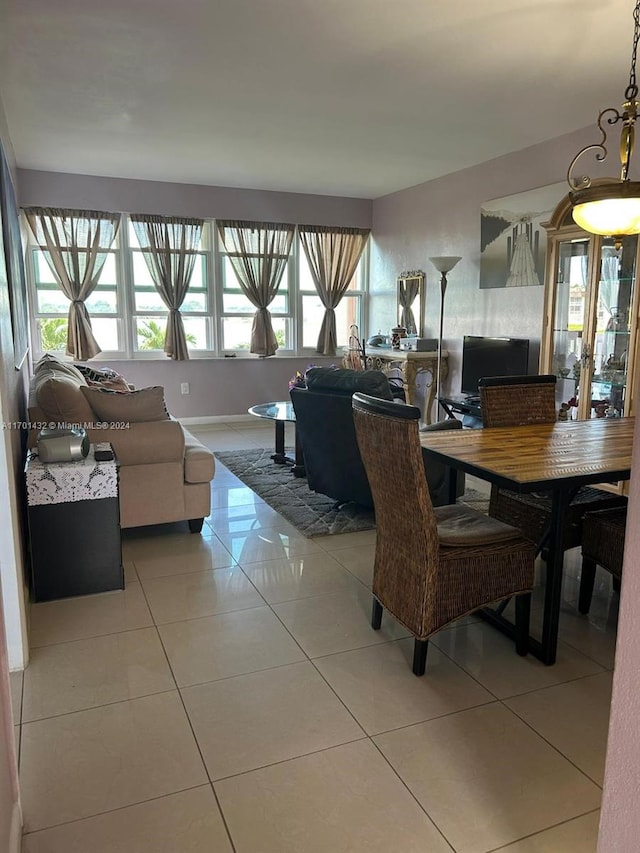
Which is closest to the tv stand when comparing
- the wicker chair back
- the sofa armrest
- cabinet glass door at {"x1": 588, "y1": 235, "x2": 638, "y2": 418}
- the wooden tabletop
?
cabinet glass door at {"x1": 588, "y1": 235, "x2": 638, "y2": 418}

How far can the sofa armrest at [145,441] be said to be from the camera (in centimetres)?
335

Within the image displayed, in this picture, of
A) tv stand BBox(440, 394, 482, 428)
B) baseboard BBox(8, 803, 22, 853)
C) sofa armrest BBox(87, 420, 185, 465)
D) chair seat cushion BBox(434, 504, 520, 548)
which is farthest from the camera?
tv stand BBox(440, 394, 482, 428)

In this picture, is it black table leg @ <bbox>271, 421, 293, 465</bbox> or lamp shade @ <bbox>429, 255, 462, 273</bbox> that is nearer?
black table leg @ <bbox>271, 421, 293, 465</bbox>

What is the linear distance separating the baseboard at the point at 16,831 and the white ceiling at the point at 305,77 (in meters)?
3.11

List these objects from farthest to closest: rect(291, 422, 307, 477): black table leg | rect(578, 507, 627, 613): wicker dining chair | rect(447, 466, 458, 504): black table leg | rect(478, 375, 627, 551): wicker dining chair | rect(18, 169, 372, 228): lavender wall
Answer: rect(18, 169, 372, 228): lavender wall → rect(291, 422, 307, 477): black table leg → rect(447, 466, 458, 504): black table leg → rect(478, 375, 627, 551): wicker dining chair → rect(578, 507, 627, 613): wicker dining chair

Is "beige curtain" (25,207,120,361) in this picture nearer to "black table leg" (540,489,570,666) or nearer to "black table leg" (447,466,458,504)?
"black table leg" (447,466,458,504)

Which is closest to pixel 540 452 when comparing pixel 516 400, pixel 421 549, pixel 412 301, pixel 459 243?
pixel 421 549

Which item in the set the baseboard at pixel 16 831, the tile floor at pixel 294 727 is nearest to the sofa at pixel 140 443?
the tile floor at pixel 294 727

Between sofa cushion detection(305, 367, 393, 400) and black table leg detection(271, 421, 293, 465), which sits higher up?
sofa cushion detection(305, 367, 393, 400)

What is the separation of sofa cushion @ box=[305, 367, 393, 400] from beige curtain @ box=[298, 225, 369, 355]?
3986 mm

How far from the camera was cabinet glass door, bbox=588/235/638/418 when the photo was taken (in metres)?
4.16

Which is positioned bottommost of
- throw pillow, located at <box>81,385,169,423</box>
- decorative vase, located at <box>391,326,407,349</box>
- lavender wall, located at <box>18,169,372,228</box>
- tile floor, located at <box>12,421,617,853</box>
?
tile floor, located at <box>12,421,617,853</box>

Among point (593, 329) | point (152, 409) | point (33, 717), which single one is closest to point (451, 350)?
A: point (593, 329)

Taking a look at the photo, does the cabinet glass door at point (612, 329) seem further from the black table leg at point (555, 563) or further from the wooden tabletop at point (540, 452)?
the black table leg at point (555, 563)
